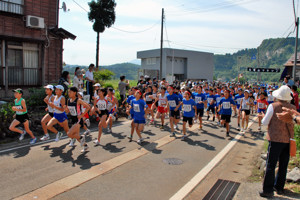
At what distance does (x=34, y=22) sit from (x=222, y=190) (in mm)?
14193

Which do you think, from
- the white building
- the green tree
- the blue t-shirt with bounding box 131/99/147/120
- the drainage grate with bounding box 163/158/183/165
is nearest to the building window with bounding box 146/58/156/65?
the white building

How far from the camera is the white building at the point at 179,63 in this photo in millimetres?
49688

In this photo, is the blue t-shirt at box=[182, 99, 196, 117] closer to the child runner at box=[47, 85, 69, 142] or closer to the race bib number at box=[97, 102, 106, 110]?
the race bib number at box=[97, 102, 106, 110]

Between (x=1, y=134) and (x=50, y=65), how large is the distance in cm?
873

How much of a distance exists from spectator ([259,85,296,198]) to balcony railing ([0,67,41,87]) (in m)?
14.4

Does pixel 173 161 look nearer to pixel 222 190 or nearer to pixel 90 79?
pixel 222 190

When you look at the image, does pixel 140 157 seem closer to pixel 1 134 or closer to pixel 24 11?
pixel 1 134

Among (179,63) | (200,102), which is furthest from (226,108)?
(179,63)

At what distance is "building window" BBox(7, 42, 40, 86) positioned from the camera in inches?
564

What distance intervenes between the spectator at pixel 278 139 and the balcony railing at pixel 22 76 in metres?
14.4

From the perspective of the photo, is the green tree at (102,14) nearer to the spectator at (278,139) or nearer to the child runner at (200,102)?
the child runner at (200,102)

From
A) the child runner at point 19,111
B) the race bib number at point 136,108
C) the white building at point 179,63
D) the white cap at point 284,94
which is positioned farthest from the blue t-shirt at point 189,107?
the white building at point 179,63

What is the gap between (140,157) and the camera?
6980 mm

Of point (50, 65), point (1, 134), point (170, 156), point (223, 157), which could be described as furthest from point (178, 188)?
point (50, 65)
